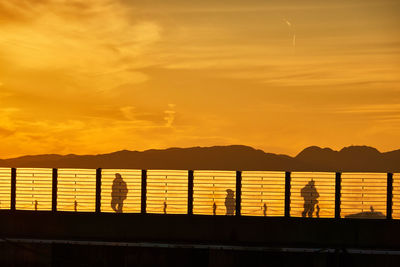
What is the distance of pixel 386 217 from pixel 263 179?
183 inches

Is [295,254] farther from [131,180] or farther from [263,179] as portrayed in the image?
[131,180]

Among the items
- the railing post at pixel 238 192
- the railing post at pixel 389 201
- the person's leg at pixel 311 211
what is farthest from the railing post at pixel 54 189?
the railing post at pixel 389 201

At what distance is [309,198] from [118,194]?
272 inches

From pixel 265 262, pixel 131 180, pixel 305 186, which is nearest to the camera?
pixel 265 262

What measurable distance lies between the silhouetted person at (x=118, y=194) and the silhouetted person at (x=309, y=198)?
6.46 metres

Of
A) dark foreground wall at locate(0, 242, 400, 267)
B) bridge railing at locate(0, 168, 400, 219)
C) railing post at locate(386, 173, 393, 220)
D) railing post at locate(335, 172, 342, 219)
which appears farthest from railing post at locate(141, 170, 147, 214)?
railing post at locate(386, 173, 393, 220)

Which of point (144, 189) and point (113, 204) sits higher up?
point (144, 189)

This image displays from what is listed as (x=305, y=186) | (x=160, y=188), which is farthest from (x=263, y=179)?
(x=160, y=188)

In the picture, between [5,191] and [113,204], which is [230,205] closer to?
[113,204]

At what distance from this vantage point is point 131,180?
1208 inches

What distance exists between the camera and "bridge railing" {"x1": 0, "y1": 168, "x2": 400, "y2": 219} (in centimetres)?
2928

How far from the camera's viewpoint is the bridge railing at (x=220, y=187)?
Result: 29.3 m

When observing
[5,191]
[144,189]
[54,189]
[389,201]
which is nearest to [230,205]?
[144,189]

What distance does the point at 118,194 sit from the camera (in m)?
29.9
